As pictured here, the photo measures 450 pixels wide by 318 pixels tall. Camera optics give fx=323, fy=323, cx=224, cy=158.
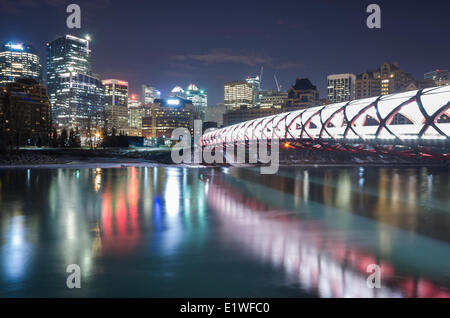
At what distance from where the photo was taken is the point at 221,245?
10523mm

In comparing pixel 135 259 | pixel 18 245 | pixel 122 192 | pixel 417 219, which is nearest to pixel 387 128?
pixel 417 219

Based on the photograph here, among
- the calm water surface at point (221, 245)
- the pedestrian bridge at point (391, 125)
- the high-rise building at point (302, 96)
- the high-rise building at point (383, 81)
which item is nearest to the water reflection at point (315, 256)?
the calm water surface at point (221, 245)

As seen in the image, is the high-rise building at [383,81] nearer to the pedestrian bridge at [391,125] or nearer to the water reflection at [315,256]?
the pedestrian bridge at [391,125]

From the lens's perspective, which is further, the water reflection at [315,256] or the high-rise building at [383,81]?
the high-rise building at [383,81]

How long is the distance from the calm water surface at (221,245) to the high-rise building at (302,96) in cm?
16876

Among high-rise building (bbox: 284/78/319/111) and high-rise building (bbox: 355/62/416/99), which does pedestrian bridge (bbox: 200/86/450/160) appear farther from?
high-rise building (bbox: 355/62/416/99)

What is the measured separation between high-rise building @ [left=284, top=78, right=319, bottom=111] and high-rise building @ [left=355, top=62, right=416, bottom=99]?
32.8m

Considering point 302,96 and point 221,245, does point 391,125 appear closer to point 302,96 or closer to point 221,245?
point 221,245

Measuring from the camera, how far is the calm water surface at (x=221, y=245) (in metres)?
7.55

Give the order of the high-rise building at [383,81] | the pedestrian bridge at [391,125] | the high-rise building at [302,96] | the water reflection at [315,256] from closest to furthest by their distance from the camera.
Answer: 1. the water reflection at [315,256]
2. the pedestrian bridge at [391,125]
3. the high-rise building at [302,96]
4. the high-rise building at [383,81]

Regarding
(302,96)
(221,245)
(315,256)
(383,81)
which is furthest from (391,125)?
(383,81)

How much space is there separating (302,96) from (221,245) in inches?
7153

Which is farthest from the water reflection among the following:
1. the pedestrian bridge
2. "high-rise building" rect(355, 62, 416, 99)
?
"high-rise building" rect(355, 62, 416, 99)

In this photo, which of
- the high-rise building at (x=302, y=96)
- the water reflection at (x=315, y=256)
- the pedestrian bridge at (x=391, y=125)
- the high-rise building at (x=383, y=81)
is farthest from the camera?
the high-rise building at (x=383, y=81)
